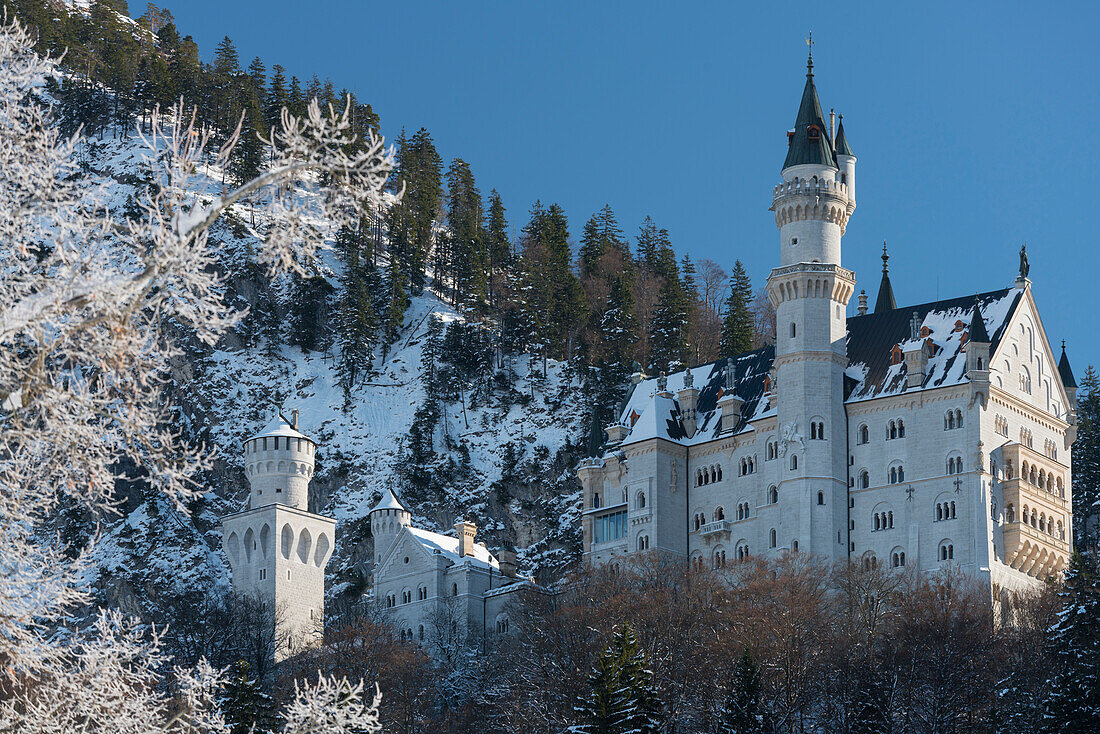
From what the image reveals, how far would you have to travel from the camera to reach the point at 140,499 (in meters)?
117

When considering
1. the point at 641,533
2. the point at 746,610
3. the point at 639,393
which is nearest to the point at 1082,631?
the point at 746,610

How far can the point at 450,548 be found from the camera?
315ft

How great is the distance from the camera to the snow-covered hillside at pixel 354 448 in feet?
359

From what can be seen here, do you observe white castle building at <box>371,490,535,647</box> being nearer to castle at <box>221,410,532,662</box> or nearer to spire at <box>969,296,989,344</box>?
castle at <box>221,410,532,662</box>

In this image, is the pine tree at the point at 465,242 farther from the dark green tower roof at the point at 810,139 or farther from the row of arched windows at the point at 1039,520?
the row of arched windows at the point at 1039,520

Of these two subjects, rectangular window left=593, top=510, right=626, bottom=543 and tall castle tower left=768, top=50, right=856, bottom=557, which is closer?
tall castle tower left=768, top=50, right=856, bottom=557

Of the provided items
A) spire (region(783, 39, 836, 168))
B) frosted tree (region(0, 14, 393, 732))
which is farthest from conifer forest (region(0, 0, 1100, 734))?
spire (region(783, 39, 836, 168))

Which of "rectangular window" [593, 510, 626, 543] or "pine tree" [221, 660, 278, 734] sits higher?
"rectangular window" [593, 510, 626, 543]

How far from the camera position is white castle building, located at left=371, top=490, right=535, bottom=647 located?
89.2 metres

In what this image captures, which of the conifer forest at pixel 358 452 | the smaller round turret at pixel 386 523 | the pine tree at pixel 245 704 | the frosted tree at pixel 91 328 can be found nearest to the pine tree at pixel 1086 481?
the conifer forest at pixel 358 452

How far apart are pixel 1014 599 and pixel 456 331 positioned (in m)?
60.3

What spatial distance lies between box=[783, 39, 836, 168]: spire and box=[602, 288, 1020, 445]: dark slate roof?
374 inches

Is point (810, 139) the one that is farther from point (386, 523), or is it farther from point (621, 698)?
point (621, 698)

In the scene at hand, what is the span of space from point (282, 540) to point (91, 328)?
279ft
